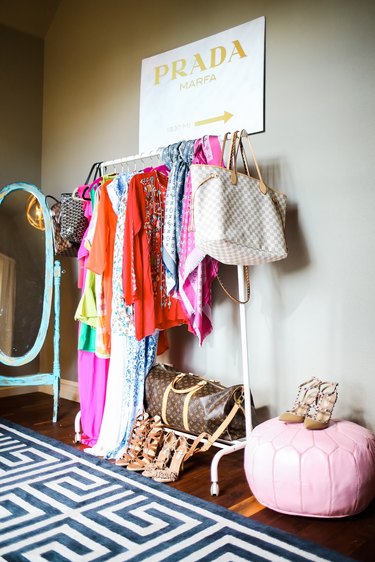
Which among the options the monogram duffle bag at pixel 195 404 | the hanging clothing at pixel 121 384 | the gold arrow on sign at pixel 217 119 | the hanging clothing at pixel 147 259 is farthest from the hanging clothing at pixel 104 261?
the gold arrow on sign at pixel 217 119

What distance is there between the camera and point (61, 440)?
271cm

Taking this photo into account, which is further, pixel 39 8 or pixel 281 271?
pixel 39 8

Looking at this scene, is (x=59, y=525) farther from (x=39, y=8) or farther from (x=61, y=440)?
(x=39, y=8)

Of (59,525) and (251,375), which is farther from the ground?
(251,375)

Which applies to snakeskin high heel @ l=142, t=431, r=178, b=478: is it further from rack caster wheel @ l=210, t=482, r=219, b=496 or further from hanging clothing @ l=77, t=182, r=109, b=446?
hanging clothing @ l=77, t=182, r=109, b=446

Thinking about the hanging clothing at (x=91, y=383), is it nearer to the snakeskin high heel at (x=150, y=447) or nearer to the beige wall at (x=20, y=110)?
the snakeskin high heel at (x=150, y=447)

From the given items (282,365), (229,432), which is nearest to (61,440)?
(229,432)

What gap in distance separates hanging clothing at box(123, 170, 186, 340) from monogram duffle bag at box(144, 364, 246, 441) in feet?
0.90

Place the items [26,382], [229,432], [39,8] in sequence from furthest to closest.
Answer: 1. [39,8]
2. [26,382]
3. [229,432]

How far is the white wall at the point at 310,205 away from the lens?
2254 millimetres

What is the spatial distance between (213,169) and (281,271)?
0.72 meters

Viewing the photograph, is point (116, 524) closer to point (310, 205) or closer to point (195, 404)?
point (195, 404)

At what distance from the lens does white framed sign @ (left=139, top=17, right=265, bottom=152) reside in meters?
2.65

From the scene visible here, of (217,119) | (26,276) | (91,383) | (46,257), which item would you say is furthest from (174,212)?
(26,276)
